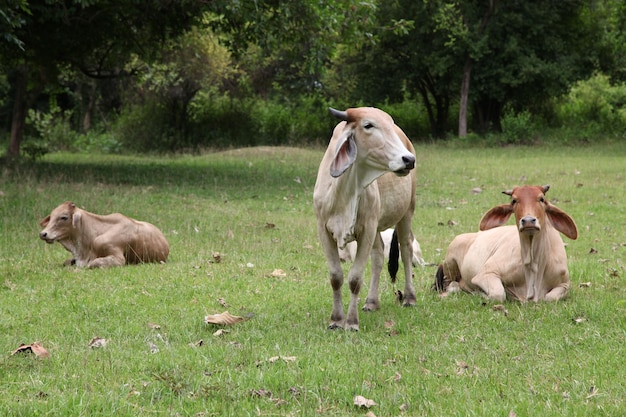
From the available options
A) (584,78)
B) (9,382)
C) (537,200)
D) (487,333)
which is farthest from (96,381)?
(584,78)

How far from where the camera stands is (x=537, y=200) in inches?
307

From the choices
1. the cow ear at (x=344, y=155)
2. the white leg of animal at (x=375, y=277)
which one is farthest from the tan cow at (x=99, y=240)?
the cow ear at (x=344, y=155)

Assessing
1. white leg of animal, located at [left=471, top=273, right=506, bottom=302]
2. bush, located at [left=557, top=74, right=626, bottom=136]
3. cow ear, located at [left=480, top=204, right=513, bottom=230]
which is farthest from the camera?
bush, located at [left=557, top=74, right=626, bottom=136]

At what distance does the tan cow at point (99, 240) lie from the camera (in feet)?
33.1

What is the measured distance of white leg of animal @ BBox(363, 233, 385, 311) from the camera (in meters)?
7.74

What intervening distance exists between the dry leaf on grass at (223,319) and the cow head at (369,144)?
1525 mm

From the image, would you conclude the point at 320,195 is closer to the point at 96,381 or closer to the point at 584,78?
the point at 96,381

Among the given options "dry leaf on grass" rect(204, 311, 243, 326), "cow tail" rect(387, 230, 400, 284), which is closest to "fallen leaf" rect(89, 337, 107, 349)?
"dry leaf on grass" rect(204, 311, 243, 326)

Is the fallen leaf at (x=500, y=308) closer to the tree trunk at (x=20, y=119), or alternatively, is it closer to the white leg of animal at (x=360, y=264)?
the white leg of animal at (x=360, y=264)

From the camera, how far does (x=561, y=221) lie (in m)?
8.19

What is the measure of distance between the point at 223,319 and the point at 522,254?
2.89 metres

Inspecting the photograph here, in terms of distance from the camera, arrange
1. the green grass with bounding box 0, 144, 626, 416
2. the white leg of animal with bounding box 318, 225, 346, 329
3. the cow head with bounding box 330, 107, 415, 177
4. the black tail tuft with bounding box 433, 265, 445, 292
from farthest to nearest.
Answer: the black tail tuft with bounding box 433, 265, 445, 292
the white leg of animal with bounding box 318, 225, 346, 329
the cow head with bounding box 330, 107, 415, 177
the green grass with bounding box 0, 144, 626, 416

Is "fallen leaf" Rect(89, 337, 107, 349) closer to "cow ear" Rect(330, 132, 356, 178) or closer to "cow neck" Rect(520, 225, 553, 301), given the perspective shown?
"cow ear" Rect(330, 132, 356, 178)

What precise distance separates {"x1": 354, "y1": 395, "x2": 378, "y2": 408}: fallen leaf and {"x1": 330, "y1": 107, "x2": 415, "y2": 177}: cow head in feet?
6.92
